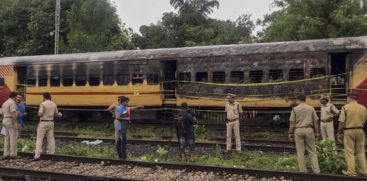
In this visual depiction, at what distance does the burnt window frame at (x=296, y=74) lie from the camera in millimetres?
16453

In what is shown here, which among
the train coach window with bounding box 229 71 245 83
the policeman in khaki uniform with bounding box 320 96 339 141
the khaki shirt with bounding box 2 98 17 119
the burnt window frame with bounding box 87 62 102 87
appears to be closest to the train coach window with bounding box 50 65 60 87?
the burnt window frame with bounding box 87 62 102 87

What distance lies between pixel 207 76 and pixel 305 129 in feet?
28.6

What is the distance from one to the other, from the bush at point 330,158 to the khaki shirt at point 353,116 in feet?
3.06

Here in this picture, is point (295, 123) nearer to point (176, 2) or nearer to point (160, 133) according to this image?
point (160, 133)

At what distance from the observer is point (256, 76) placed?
56.6ft

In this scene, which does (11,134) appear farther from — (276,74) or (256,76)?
(276,74)

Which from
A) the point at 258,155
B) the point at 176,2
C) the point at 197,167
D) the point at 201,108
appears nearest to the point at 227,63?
the point at 201,108

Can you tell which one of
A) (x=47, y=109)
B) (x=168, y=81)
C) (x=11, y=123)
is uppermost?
(x=168, y=81)

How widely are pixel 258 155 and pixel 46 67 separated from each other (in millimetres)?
12862

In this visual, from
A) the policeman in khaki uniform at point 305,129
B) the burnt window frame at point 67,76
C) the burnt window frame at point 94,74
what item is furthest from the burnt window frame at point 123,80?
the policeman in khaki uniform at point 305,129

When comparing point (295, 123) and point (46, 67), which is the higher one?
point (46, 67)

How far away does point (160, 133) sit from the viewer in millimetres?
18531

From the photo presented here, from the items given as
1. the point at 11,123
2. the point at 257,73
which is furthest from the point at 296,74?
the point at 11,123

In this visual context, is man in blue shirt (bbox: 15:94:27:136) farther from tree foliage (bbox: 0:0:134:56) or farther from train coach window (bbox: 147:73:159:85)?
tree foliage (bbox: 0:0:134:56)
